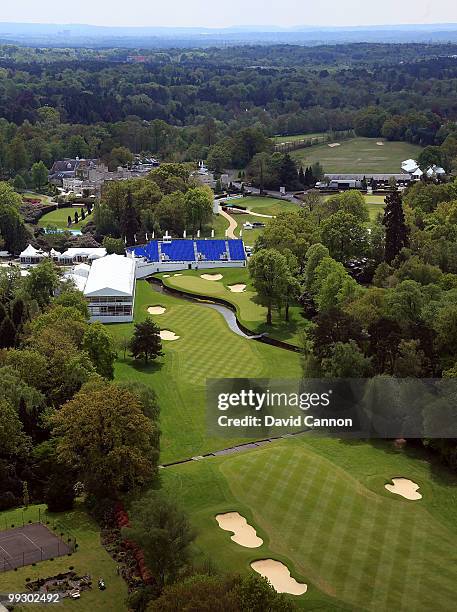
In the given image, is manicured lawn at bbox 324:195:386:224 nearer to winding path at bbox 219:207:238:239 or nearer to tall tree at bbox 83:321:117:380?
winding path at bbox 219:207:238:239

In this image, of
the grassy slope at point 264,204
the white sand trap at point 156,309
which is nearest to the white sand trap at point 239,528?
the white sand trap at point 156,309

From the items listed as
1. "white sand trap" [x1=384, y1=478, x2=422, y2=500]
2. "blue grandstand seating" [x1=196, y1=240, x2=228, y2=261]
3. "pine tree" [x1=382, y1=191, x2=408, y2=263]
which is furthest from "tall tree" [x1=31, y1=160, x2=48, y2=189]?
"white sand trap" [x1=384, y1=478, x2=422, y2=500]

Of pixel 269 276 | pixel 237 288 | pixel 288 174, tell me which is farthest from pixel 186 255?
pixel 288 174

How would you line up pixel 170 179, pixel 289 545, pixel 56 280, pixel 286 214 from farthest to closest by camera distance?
pixel 170 179
pixel 286 214
pixel 56 280
pixel 289 545

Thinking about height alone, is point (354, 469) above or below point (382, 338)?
below

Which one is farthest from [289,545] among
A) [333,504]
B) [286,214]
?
[286,214]

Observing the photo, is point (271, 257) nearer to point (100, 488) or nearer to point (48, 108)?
point (100, 488)

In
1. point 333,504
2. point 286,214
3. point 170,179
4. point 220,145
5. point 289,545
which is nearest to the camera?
point 289,545
